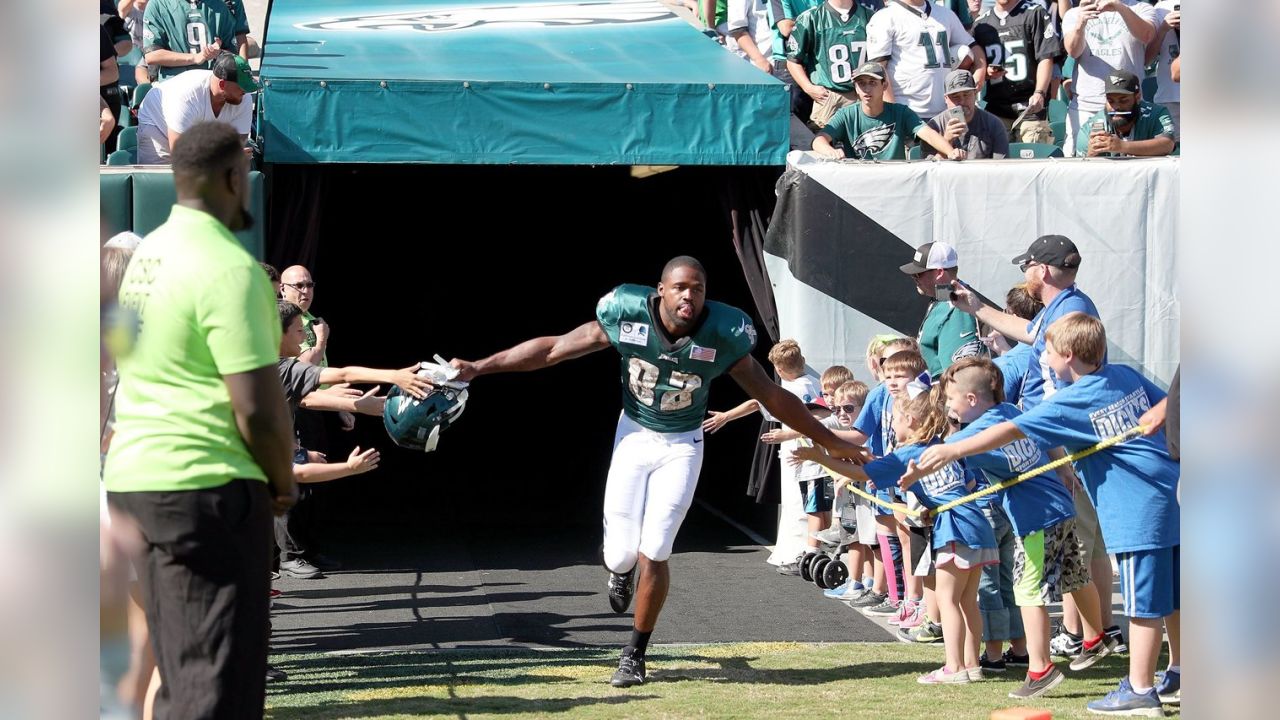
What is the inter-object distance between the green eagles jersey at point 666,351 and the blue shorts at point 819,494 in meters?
3.12

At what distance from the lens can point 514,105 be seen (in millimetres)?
11062

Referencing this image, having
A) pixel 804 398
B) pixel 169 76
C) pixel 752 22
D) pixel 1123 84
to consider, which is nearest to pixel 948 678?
pixel 804 398

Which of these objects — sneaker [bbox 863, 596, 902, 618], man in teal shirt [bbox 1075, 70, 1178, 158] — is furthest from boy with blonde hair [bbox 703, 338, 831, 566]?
man in teal shirt [bbox 1075, 70, 1178, 158]

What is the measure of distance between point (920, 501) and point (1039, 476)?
2.17 ft

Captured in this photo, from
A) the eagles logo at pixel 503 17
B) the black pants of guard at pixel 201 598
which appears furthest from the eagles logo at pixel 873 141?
the black pants of guard at pixel 201 598

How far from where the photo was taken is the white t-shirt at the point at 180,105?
9.80m

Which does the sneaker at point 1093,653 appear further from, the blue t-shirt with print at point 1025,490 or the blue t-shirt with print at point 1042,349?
the blue t-shirt with print at point 1042,349

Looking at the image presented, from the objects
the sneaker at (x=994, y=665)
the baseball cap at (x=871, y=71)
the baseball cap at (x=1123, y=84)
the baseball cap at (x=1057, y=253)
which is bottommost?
the sneaker at (x=994, y=665)

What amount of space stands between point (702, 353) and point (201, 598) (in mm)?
3656

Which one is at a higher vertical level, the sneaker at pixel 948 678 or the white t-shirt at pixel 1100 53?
the white t-shirt at pixel 1100 53

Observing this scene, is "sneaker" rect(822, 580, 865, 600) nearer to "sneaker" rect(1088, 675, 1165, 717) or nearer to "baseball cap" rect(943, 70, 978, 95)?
"sneaker" rect(1088, 675, 1165, 717)
